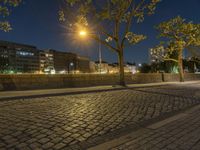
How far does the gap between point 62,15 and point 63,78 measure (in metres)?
6.10

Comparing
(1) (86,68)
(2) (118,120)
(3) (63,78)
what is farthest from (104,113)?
(1) (86,68)

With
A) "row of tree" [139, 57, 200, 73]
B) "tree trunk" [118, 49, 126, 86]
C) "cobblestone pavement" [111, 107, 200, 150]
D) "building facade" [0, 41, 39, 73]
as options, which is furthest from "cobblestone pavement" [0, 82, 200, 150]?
"building facade" [0, 41, 39, 73]

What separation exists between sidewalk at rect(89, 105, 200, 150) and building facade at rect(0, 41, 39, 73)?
13907 cm

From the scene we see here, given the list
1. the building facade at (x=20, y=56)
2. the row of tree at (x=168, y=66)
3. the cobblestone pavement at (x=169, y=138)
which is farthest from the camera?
the building facade at (x=20, y=56)

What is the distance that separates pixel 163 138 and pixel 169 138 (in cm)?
13

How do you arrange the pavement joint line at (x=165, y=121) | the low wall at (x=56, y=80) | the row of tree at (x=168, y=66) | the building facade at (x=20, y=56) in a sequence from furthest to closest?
the building facade at (x=20, y=56) < the row of tree at (x=168, y=66) < the low wall at (x=56, y=80) < the pavement joint line at (x=165, y=121)

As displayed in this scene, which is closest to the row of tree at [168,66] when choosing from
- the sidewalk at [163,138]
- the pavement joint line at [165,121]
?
the pavement joint line at [165,121]

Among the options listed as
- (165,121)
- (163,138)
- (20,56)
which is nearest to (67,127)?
(163,138)

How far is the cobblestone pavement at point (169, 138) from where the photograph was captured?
14.3 ft

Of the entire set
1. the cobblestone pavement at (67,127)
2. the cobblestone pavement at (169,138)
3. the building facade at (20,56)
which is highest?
the building facade at (20,56)

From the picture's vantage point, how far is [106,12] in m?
20.8

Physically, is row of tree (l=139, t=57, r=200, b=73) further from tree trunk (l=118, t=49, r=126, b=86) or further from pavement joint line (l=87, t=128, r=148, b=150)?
pavement joint line (l=87, t=128, r=148, b=150)

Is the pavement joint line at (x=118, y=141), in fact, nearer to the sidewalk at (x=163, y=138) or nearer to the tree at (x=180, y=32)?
the sidewalk at (x=163, y=138)

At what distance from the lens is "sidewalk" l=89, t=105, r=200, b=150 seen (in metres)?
4.37
